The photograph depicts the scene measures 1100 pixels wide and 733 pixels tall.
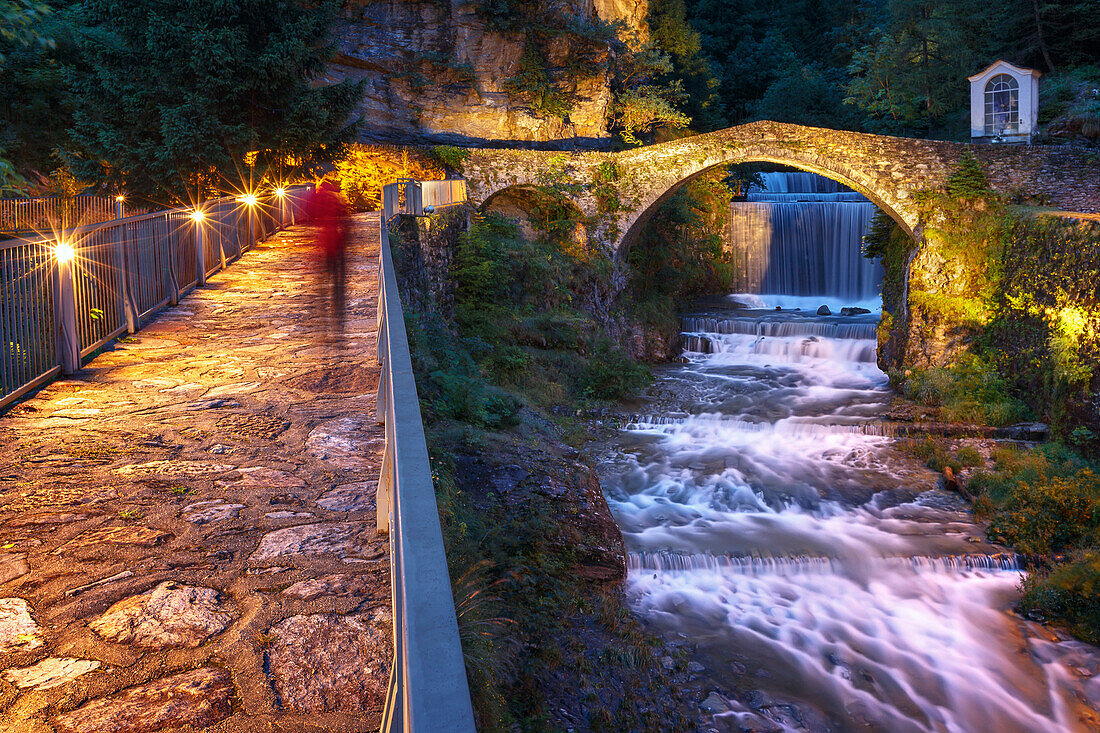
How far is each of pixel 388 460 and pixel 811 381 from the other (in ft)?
61.4

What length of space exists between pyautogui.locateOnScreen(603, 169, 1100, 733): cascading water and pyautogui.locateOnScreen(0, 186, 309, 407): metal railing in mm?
6311

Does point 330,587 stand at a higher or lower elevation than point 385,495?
lower

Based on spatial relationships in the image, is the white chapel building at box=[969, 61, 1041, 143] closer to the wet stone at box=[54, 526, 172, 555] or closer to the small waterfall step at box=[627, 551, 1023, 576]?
the small waterfall step at box=[627, 551, 1023, 576]

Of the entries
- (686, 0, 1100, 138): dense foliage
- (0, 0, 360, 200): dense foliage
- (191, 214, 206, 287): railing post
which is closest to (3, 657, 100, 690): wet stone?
(191, 214, 206, 287): railing post

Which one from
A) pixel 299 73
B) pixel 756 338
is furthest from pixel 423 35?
pixel 756 338

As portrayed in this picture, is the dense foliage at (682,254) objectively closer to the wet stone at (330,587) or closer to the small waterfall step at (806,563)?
the small waterfall step at (806,563)

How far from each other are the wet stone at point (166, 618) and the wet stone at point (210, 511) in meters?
0.64

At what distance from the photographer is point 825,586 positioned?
31.9 feet

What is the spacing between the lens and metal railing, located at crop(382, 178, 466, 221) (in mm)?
12383

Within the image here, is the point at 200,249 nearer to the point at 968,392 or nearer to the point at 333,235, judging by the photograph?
the point at 333,235

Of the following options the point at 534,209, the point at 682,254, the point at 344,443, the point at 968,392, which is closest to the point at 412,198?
the point at 344,443

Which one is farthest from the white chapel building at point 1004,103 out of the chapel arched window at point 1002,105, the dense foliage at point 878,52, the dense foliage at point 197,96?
the dense foliage at point 197,96

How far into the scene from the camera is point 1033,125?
878 inches

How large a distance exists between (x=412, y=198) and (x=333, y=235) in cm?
385
